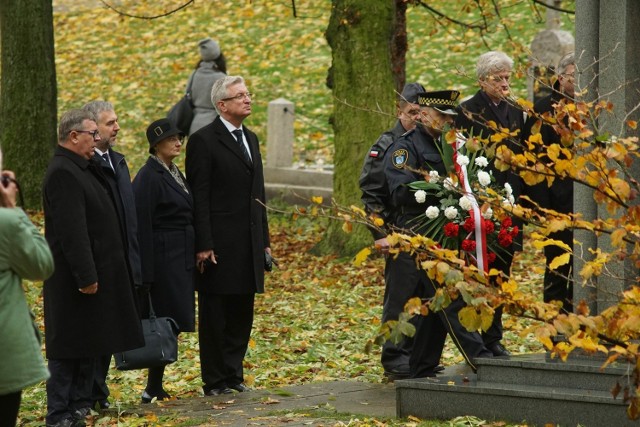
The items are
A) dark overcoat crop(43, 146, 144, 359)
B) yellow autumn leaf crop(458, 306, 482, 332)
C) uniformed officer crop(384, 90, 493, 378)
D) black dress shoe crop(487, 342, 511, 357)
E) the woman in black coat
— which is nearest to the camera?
yellow autumn leaf crop(458, 306, 482, 332)

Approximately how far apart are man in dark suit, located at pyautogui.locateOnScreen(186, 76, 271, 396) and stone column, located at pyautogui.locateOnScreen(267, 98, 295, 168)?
10.4 metres

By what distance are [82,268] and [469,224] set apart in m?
2.47

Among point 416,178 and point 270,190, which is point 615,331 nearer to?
point 416,178

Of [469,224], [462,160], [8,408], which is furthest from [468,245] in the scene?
[8,408]

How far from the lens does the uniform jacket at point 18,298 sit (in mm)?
5602

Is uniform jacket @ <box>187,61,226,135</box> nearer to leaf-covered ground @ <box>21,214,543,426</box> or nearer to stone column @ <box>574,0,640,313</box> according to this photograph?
leaf-covered ground @ <box>21,214,543,426</box>

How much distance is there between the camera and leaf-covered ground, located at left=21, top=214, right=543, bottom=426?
9.88 metres

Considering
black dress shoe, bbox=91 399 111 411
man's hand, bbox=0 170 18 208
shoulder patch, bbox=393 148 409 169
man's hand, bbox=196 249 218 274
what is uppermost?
shoulder patch, bbox=393 148 409 169

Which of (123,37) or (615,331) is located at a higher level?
Answer: (123,37)

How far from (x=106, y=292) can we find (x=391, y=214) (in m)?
2.31

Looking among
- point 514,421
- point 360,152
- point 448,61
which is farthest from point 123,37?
point 514,421

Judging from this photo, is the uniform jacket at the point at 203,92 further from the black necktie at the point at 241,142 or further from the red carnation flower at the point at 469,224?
the red carnation flower at the point at 469,224

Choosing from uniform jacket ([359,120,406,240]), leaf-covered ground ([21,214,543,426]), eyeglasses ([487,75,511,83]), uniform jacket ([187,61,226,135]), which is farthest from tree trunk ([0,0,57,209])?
eyeglasses ([487,75,511,83])

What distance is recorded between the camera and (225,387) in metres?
9.07
